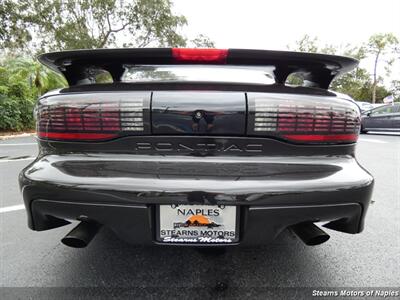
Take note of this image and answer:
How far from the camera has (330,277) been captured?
168 cm

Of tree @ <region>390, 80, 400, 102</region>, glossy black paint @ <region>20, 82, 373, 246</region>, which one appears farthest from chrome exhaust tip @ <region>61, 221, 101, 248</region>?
tree @ <region>390, 80, 400, 102</region>

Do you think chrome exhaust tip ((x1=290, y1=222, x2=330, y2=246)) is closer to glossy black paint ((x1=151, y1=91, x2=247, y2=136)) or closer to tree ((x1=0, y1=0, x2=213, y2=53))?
glossy black paint ((x1=151, y1=91, x2=247, y2=136))

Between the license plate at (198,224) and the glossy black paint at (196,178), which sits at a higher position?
the glossy black paint at (196,178)

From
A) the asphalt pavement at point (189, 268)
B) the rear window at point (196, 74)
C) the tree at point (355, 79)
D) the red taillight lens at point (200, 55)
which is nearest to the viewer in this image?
the red taillight lens at point (200, 55)

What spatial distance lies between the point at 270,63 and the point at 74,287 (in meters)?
1.71

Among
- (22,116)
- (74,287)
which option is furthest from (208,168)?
(22,116)

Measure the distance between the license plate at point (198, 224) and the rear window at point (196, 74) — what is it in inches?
31.8

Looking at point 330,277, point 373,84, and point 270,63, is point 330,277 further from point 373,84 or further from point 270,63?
point 373,84

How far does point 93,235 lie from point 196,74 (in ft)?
3.82

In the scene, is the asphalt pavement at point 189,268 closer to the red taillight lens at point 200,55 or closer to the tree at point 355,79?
the red taillight lens at point 200,55

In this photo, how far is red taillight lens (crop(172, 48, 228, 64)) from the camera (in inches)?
57.3

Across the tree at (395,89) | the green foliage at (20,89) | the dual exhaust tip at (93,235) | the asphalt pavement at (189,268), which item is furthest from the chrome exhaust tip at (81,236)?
the tree at (395,89)

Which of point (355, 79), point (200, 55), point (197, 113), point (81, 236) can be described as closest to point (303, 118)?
point (197, 113)

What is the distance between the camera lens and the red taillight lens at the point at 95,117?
134 centimetres
